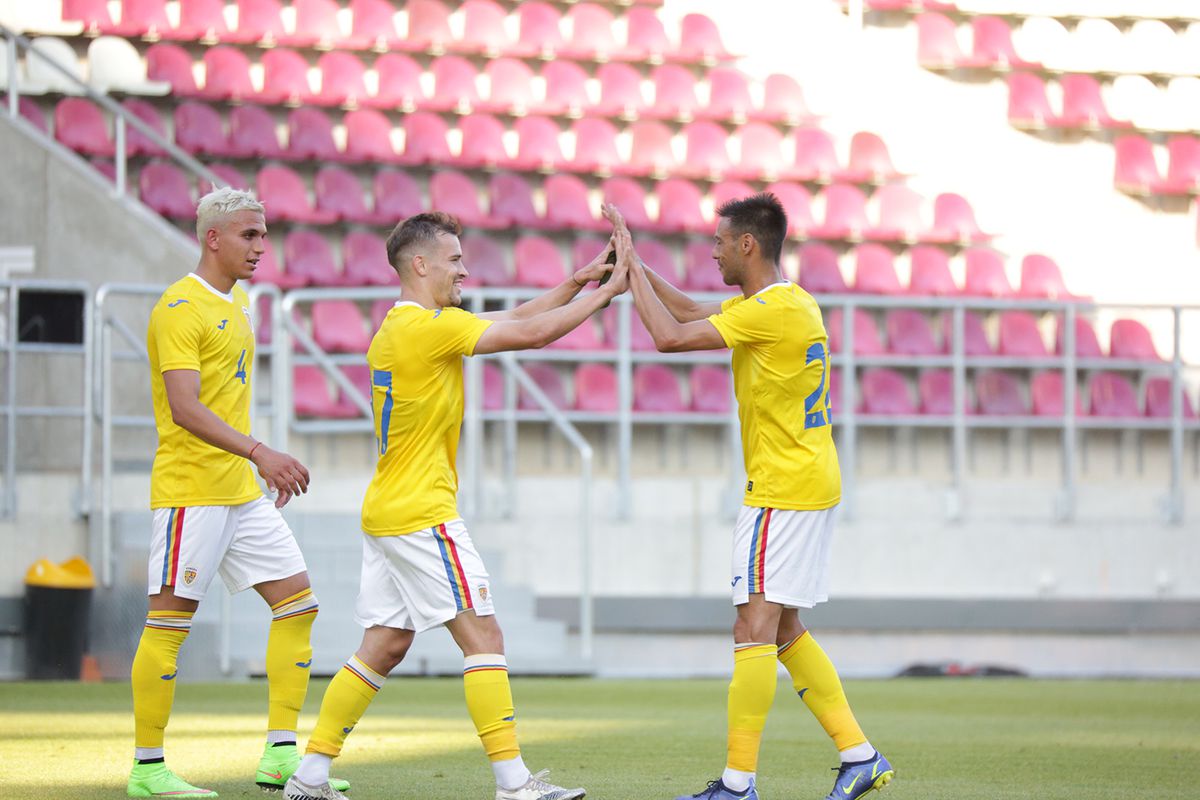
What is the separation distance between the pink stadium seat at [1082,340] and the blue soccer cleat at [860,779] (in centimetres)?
855

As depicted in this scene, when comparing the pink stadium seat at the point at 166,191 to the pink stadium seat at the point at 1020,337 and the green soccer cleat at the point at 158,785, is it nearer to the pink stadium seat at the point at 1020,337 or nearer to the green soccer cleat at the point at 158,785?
the pink stadium seat at the point at 1020,337

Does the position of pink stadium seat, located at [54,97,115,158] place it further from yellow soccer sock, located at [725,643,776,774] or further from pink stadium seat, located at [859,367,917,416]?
yellow soccer sock, located at [725,643,776,774]

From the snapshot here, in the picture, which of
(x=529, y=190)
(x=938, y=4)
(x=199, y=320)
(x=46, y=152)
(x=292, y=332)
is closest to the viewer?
(x=199, y=320)

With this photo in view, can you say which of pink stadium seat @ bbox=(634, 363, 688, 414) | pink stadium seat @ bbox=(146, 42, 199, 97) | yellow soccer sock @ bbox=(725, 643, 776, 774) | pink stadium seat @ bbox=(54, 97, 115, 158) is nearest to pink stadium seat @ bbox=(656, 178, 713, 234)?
pink stadium seat @ bbox=(634, 363, 688, 414)

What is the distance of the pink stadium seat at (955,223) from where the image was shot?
1329 cm

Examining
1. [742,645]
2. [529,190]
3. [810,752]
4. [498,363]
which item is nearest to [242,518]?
[742,645]

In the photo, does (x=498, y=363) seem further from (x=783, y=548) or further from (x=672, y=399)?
(x=783, y=548)

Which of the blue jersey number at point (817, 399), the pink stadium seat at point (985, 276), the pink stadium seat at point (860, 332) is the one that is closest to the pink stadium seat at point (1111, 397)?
the pink stadium seat at point (985, 276)

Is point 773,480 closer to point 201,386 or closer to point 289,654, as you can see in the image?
point 289,654

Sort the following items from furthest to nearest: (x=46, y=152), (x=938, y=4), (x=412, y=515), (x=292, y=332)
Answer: (x=938, y=4) → (x=46, y=152) → (x=292, y=332) → (x=412, y=515)

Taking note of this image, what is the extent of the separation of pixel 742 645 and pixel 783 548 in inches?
10.6

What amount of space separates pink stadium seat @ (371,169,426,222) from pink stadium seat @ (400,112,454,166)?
0.16 meters

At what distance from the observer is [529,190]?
42.7ft

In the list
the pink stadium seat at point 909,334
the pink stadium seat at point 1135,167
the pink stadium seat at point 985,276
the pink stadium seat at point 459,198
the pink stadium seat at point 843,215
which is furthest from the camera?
the pink stadium seat at point 1135,167
